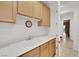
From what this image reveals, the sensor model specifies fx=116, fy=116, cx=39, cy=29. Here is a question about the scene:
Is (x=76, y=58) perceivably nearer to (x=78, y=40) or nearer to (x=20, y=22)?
(x=78, y=40)

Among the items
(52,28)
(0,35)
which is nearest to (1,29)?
(0,35)

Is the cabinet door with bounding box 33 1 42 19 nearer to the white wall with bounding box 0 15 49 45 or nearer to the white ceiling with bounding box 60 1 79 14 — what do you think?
the white wall with bounding box 0 15 49 45

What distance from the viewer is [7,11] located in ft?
5.83

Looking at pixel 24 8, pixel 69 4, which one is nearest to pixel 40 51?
pixel 24 8

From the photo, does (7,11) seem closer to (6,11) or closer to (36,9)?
(6,11)

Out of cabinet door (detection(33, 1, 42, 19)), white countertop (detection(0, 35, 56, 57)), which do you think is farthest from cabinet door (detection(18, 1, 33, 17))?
white countertop (detection(0, 35, 56, 57))

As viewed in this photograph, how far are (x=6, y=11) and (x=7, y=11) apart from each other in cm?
2

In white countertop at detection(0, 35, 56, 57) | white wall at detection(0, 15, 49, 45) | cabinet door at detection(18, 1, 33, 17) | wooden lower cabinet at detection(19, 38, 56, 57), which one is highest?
cabinet door at detection(18, 1, 33, 17)

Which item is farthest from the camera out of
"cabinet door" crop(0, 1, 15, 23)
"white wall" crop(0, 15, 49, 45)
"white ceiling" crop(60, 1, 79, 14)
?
"white ceiling" crop(60, 1, 79, 14)

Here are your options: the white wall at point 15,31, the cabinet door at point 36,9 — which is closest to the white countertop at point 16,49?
the white wall at point 15,31

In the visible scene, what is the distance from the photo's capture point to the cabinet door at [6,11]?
1.66m

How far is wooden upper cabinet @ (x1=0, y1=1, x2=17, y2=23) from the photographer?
166cm

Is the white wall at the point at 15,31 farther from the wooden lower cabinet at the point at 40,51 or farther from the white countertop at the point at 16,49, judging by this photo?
the wooden lower cabinet at the point at 40,51

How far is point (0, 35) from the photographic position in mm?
2156
